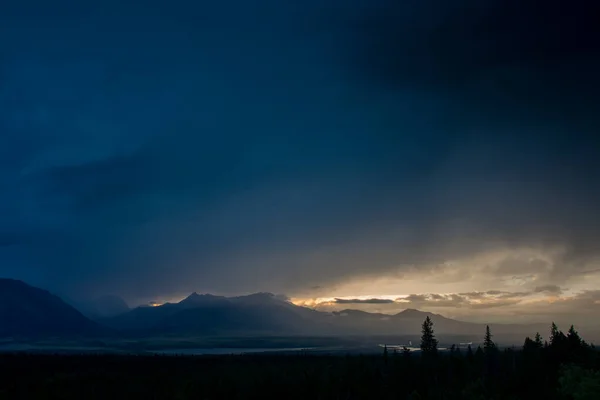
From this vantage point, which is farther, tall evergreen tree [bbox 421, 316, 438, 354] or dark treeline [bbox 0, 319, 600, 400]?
tall evergreen tree [bbox 421, 316, 438, 354]

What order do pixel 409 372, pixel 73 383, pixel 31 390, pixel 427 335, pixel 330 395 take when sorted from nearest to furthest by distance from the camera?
pixel 330 395 → pixel 31 390 → pixel 409 372 → pixel 73 383 → pixel 427 335

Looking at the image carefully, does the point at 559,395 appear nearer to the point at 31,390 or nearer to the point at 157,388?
the point at 157,388

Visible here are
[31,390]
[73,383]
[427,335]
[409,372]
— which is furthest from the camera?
[427,335]

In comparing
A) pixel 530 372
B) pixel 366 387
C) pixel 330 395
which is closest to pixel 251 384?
pixel 330 395

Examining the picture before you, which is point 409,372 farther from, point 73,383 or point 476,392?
point 73,383

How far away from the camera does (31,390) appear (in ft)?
346

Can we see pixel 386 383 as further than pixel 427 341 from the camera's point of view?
No

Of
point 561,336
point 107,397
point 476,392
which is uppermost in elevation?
point 561,336

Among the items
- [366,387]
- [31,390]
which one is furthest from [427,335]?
[31,390]

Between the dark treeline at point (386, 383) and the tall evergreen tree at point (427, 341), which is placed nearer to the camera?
the dark treeline at point (386, 383)

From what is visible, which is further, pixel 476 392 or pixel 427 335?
pixel 427 335

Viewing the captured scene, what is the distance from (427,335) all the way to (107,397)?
107m

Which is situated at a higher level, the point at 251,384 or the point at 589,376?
the point at 589,376

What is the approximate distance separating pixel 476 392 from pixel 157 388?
6855cm
